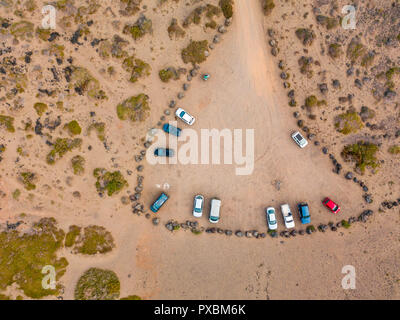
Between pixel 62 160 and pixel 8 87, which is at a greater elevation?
pixel 8 87

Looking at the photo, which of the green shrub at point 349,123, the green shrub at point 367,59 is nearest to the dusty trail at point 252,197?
the green shrub at point 349,123

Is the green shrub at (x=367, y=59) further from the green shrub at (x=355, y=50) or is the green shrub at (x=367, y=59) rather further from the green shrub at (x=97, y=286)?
the green shrub at (x=97, y=286)

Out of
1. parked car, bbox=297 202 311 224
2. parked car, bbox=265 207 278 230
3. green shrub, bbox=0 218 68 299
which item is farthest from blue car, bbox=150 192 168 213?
parked car, bbox=297 202 311 224

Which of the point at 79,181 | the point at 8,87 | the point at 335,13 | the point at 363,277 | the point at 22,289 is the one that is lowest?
the point at 22,289

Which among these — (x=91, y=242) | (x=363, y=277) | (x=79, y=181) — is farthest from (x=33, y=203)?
(x=363, y=277)

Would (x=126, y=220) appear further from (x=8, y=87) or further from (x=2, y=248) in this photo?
(x=8, y=87)

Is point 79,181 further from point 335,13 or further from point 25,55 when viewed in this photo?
point 335,13
